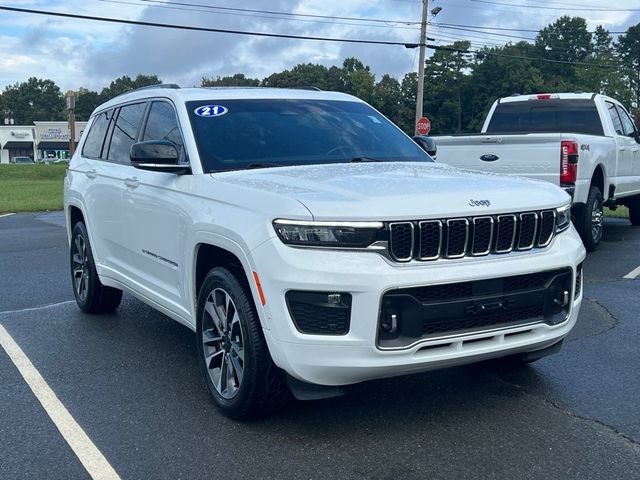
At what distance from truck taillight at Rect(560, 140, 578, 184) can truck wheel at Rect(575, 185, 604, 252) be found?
727 mm

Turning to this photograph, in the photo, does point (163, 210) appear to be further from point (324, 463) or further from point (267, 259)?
point (324, 463)

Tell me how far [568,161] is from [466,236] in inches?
225

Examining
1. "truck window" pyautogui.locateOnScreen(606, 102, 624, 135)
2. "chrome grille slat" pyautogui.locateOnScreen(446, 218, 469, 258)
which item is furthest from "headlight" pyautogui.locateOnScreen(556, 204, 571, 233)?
"truck window" pyautogui.locateOnScreen(606, 102, 624, 135)

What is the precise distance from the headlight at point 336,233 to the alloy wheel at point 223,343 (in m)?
0.70

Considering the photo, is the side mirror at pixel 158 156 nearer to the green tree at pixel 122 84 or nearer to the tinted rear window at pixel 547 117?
the tinted rear window at pixel 547 117

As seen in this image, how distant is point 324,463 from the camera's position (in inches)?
149

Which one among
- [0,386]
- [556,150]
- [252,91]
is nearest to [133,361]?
[0,386]

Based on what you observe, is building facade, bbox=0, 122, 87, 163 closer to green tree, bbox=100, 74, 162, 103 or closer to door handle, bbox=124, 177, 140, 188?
green tree, bbox=100, 74, 162, 103

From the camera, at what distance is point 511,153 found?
370 inches

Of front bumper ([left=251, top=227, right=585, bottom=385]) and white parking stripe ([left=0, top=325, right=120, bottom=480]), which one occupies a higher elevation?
front bumper ([left=251, top=227, right=585, bottom=385])

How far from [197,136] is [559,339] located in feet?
8.39

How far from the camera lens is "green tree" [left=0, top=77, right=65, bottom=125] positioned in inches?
5512

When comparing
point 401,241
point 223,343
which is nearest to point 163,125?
point 223,343

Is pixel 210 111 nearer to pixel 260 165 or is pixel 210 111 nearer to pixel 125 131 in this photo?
pixel 260 165
